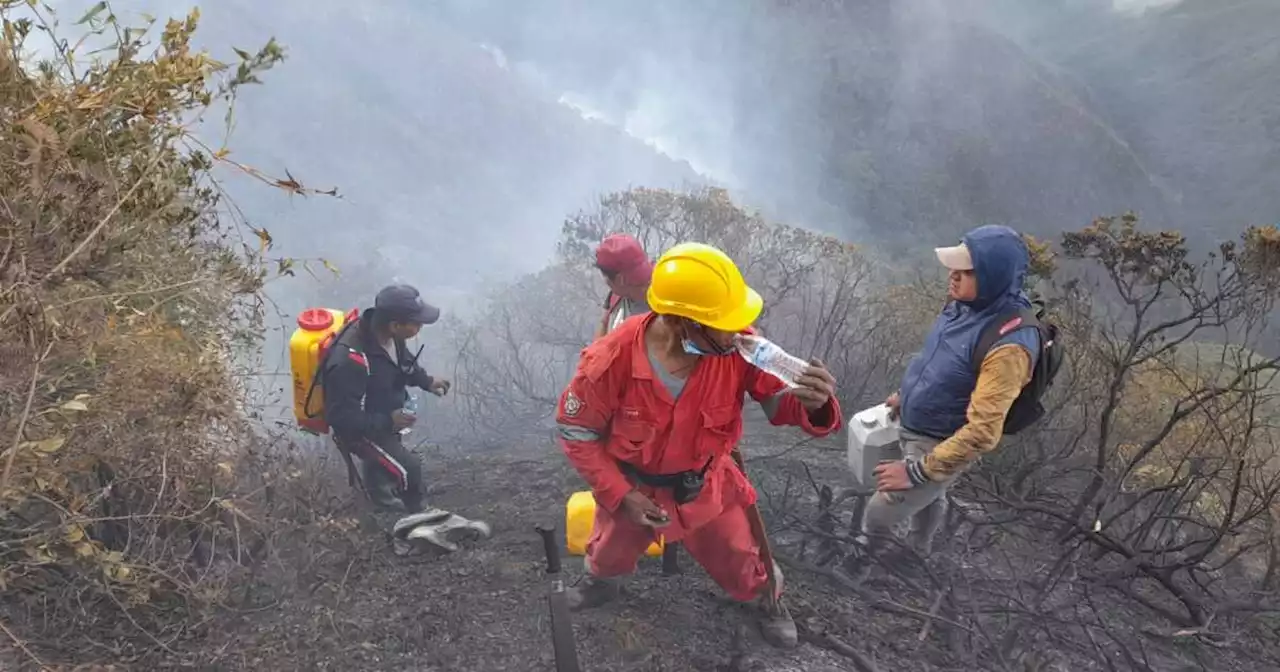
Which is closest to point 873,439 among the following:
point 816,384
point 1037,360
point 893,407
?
point 893,407

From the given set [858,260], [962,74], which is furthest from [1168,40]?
[858,260]

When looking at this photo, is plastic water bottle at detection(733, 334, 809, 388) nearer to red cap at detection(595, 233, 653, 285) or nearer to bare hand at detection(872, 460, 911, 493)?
bare hand at detection(872, 460, 911, 493)

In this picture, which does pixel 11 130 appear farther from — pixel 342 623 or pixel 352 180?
pixel 352 180

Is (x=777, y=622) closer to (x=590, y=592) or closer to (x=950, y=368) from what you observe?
(x=590, y=592)

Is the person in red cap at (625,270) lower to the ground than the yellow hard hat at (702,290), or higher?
higher

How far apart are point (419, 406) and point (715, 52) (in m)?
16.9

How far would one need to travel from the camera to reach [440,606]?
3408 mm

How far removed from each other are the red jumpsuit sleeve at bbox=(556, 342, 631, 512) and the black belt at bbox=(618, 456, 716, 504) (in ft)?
0.29

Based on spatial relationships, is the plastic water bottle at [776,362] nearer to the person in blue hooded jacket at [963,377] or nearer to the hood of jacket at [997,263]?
the person in blue hooded jacket at [963,377]

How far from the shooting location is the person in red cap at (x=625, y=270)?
3826 mm

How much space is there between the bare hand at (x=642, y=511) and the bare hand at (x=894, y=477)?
0.93 m

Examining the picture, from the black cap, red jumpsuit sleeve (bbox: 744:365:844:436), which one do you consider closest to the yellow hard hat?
red jumpsuit sleeve (bbox: 744:365:844:436)

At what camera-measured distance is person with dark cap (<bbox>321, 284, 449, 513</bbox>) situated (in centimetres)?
396

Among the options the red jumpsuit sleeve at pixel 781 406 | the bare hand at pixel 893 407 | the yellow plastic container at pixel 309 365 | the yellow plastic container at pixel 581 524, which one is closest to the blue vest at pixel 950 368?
the bare hand at pixel 893 407
